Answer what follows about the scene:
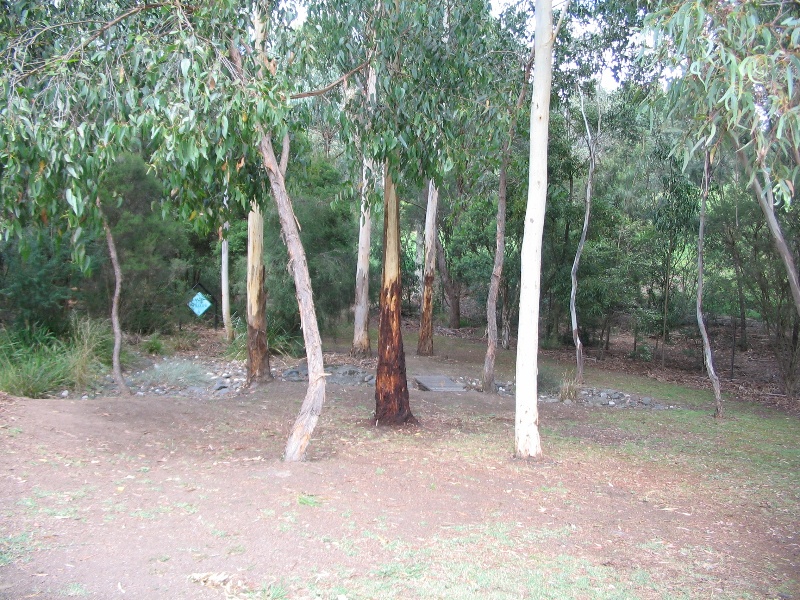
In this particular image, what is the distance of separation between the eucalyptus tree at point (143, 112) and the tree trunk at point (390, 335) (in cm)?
226

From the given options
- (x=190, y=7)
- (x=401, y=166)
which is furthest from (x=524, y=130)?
(x=190, y=7)

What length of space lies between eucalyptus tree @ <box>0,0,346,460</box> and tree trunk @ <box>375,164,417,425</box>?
226 cm

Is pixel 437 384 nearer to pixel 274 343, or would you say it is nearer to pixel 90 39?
pixel 274 343

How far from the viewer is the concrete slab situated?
13.5 m

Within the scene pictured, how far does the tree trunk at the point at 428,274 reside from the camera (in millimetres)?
17828

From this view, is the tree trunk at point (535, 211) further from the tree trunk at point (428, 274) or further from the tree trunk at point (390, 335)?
the tree trunk at point (428, 274)

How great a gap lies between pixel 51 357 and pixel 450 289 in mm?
16204

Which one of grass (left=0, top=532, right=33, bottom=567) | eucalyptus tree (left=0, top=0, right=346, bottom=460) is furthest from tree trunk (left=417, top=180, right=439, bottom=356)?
grass (left=0, top=532, right=33, bottom=567)

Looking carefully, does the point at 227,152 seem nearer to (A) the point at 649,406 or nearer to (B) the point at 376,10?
(B) the point at 376,10

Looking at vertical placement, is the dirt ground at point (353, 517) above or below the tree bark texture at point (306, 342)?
below

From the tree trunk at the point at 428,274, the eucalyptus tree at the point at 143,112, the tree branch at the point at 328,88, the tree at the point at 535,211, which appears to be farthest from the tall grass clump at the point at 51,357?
the tree trunk at the point at 428,274

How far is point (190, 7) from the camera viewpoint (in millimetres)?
7473

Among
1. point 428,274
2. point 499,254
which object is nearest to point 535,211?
point 499,254

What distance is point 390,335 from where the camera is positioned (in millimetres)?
9195
